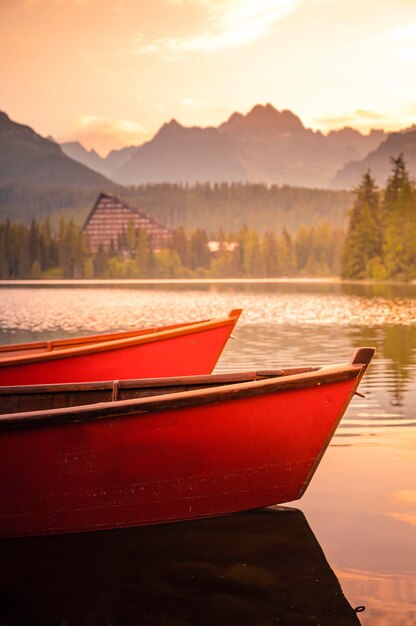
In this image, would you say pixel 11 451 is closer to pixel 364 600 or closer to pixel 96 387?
pixel 96 387

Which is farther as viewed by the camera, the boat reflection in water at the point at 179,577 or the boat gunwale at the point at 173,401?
the boat gunwale at the point at 173,401

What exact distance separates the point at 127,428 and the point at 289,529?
82.4 inches

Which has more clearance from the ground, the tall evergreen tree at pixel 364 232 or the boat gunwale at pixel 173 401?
the tall evergreen tree at pixel 364 232

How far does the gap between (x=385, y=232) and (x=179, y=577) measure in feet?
336

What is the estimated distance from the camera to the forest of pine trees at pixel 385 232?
103 metres

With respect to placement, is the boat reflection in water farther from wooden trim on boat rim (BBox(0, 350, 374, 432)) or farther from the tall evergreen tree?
the tall evergreen tree

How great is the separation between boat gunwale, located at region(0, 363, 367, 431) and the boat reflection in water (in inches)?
54.1

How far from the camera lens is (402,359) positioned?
24.3 meters

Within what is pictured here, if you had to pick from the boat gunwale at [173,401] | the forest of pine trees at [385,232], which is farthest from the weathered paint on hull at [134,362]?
the forest of pine trees at [385,232]

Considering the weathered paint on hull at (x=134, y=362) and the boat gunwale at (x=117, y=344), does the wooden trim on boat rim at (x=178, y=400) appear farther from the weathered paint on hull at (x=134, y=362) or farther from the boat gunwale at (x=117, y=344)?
the weathered paint on hull at (x=134, y=362)

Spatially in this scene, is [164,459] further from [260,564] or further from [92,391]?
[92,391]

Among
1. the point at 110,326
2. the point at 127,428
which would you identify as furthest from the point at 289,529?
the point at 110,326

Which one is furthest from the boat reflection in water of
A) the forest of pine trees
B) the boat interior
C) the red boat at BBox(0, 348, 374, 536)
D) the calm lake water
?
the forest of pine trees

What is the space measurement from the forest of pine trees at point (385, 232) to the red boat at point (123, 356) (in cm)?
8919
